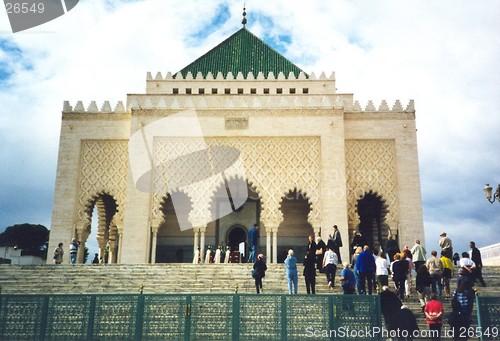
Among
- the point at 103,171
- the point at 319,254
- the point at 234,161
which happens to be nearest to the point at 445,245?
the point at 319,254

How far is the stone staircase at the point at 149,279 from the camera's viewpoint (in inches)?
344

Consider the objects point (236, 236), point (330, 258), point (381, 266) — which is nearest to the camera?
point (381, 266)

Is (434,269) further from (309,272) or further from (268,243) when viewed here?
(268,243)

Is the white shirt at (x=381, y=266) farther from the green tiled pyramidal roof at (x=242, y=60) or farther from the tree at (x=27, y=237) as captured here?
the tree at (x=27, y=237)

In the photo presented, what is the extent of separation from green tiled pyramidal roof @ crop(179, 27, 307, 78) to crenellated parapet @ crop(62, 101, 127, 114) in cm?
319

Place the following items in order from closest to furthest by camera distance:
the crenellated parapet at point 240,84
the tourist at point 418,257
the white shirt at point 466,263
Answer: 1. the white shirt at point 466,263
2. the tourist at point 418,257
3. the crenellated parapet at point 240,84

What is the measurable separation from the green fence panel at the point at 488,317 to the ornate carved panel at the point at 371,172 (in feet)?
25.8

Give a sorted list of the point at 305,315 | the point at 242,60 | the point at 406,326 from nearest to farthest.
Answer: the point at 406,326 < the point at 305,315 < the point at 242,60

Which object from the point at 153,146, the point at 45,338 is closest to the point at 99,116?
the point at 153,146

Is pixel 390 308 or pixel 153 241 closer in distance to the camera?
pixel 390 308

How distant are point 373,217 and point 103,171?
26.4ft

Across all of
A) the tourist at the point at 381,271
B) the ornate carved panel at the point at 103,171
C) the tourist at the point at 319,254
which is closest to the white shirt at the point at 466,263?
the tourist at the point at 381,271

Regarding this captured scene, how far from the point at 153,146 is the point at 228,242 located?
143 inches

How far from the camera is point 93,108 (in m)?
14.6
